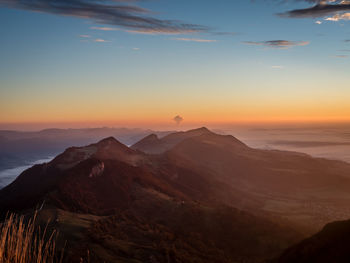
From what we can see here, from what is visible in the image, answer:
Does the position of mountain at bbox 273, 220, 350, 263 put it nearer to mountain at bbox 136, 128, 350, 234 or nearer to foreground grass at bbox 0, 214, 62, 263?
mountain at bbox 136, 128, 350, 234

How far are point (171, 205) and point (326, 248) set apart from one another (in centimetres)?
5451

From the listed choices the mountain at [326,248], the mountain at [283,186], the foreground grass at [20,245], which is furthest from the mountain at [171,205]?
the mountain at [326,248]

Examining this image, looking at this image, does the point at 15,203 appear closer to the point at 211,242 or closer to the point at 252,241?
the point at 211,242

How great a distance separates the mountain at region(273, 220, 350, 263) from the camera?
110 feet

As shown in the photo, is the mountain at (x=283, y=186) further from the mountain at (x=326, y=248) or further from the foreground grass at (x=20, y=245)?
the foreground grass at (x=20, y=245)

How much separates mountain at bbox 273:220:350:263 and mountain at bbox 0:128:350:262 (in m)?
18.8

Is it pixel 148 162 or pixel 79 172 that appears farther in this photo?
pixel 148 162

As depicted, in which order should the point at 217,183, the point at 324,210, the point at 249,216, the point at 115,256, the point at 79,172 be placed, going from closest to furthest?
the point at 115,256 < the point at 249,216 < the point at 79,172 < the point at 324,210 < the point at 217,183

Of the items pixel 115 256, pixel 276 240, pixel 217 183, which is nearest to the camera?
pixel 115 256

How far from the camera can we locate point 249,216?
7725 cm

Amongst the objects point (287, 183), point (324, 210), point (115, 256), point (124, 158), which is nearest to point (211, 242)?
point (115, 256)

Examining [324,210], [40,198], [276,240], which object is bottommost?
[324,210]

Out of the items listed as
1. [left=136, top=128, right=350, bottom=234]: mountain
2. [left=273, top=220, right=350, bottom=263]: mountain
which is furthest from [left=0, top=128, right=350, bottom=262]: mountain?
[left=273, top=220, right=350, bottom=263]: mountain

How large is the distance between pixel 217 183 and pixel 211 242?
75.4 metres
